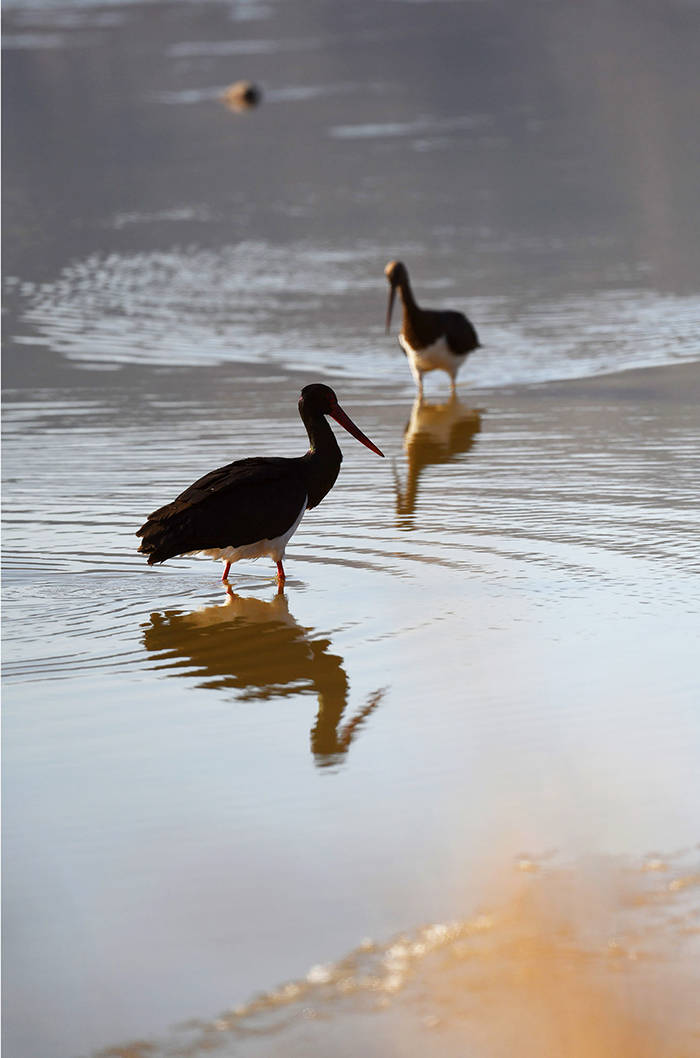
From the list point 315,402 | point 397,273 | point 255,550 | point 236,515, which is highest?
point 397,273

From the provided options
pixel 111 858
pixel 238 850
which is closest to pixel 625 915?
pixel 238 850

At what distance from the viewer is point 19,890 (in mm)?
5160

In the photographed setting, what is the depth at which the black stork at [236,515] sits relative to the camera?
810 cm

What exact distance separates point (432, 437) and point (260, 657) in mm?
5222

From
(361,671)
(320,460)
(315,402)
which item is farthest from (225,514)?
(361,671)

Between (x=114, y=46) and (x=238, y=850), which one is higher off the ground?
(x=114, y=46)

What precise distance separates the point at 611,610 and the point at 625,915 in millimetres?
2936

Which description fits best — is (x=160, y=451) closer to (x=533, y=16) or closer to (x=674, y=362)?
(x=674, y=362)

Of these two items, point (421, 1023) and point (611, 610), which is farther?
point (611, 610)

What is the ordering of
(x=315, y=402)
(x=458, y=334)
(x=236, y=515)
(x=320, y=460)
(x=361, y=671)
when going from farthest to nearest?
(x=458, y=334), (x=315, y=402), (x=320, y=460), (x=236, y=515), (x=361, y=671)

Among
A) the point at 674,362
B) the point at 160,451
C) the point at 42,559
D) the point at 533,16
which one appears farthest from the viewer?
the point at 533,16

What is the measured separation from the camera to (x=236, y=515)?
8148 mm

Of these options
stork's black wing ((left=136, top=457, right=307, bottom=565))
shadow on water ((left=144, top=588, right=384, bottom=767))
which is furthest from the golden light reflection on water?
stork's black wing ((left=136, top=457, right=307, bottom=565))

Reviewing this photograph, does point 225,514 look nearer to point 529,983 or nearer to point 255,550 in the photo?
point 255,550
